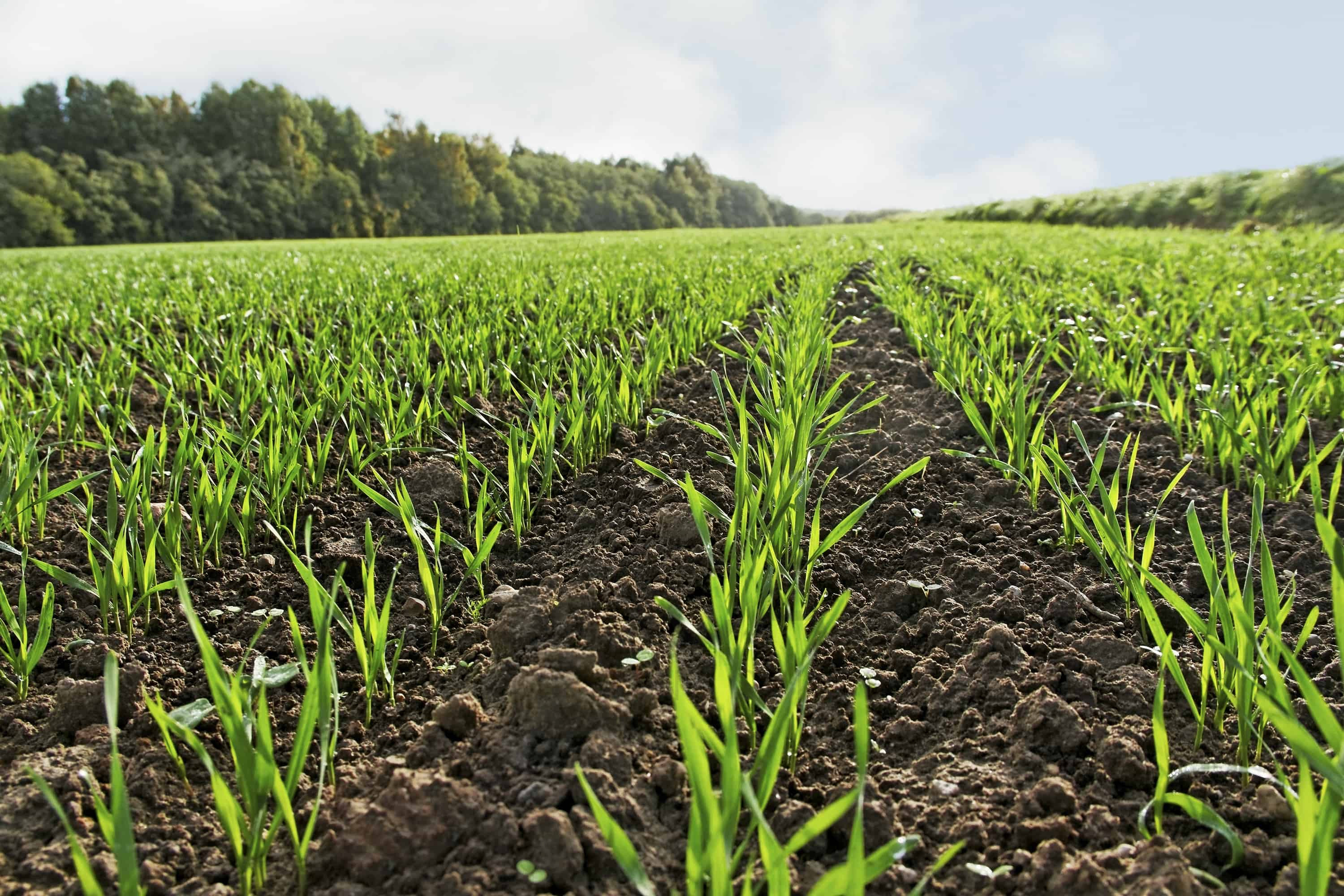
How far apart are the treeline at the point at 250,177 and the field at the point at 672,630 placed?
117 feet

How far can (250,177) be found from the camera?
3703 centimetres

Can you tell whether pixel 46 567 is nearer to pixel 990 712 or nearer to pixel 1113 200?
pixel 990 712

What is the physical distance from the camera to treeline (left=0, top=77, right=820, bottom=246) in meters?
32.1

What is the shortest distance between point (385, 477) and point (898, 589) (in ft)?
4.41

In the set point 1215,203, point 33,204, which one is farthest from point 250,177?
point 1215,203

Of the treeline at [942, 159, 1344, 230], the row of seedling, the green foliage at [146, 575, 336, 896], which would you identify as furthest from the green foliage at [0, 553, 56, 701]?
the treeline at [942, 159, 1344, 230]

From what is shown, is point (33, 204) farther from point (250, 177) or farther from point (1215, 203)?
point (1215, 203)

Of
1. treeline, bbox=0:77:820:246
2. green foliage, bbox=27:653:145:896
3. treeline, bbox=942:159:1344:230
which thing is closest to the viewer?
green foliage, bbox=27:653:145:896

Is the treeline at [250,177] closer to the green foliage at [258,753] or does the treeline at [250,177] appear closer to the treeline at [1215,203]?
the treeline at [1215,203]

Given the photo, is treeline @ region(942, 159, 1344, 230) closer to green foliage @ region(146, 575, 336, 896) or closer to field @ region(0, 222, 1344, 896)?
field @ region(0, 222, 1344, 896)

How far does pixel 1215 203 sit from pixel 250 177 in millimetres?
37995

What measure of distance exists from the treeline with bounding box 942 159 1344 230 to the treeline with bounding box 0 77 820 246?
2972 cm

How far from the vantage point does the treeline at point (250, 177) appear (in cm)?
3209

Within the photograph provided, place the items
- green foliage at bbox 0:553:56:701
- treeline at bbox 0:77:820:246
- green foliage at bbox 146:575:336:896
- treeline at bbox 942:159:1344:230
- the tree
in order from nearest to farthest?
green foliage at bbox 146:575:336:896 < green foliage at bbox 0:553:56:701 < treeline at bbox 942:159:1344:230 < the tree < treeline at bbox 0:77:820:246
